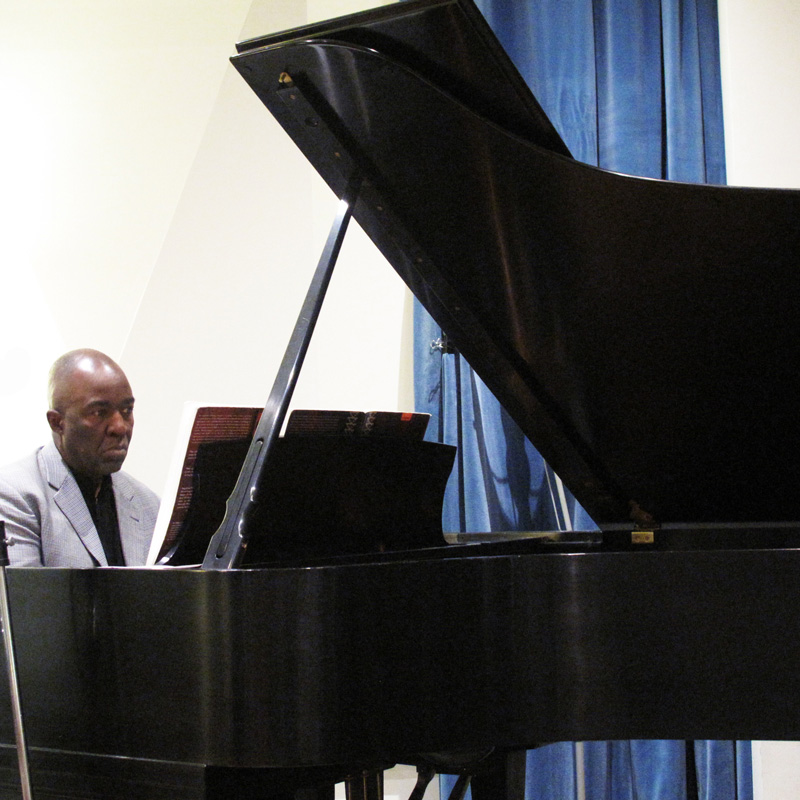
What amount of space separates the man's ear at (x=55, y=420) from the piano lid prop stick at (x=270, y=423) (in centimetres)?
140

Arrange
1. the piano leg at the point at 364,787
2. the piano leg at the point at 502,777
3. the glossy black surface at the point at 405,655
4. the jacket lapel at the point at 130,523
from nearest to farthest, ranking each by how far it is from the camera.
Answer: the glossy black surface at the point at 405,655 < the piano leg at the point at 364,787 < the piano leg at the point at 502,777 < the jacket lapel at the point at 130,523

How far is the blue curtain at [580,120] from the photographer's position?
263 cm

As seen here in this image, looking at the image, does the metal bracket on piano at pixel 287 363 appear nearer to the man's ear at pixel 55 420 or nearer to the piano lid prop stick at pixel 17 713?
the piano lid prop stick at pixel 17 713

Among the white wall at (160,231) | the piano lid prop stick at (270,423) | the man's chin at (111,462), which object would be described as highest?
the white wall at (160,231)

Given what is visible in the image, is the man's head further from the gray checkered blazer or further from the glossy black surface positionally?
the glossy black surface

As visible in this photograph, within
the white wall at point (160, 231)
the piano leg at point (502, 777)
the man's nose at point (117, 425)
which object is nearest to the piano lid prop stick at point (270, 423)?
the piano leg at point (502, 777)

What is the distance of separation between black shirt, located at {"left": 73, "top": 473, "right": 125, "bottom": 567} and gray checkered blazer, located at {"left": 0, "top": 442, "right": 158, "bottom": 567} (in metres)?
0.07

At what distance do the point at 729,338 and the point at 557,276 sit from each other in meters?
0.33

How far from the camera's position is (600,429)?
188cm

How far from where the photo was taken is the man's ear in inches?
100

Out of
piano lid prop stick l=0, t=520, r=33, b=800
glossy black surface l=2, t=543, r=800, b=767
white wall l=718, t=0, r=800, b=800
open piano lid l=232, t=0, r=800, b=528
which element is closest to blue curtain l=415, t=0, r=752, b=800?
white wall l=718, t=0, r=800, b=800

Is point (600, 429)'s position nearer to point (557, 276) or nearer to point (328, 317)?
point (557, 276)

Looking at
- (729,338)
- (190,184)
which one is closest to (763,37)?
(729,338)

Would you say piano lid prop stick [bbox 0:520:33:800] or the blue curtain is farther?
the blue curtain
